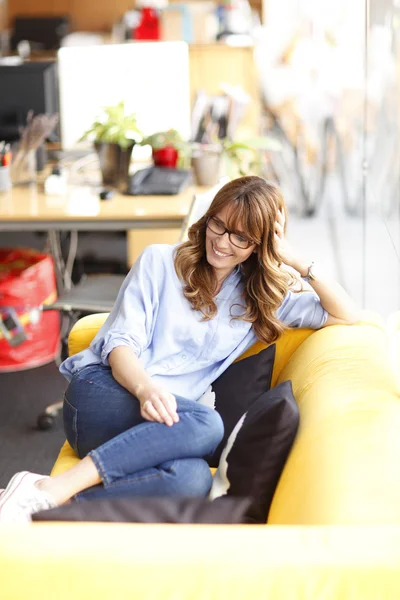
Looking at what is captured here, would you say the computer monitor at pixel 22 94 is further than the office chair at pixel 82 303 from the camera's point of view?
Yes


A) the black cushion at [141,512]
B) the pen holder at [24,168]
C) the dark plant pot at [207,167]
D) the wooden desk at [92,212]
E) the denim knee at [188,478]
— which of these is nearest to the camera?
the black cushion at [141,512]

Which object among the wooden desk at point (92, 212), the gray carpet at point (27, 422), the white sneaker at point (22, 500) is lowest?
the gray carpet at point (27, 422)

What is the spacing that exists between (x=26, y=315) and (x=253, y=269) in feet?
5.63

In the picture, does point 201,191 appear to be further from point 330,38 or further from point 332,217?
point 330,38

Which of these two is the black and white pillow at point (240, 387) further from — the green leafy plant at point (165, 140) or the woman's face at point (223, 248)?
the green leafy plant at point (165, 140)

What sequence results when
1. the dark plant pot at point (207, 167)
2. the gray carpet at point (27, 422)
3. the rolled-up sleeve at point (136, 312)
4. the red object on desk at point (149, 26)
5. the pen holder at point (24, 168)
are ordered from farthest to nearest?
the red object on desk at point (149, 26), the pen holder at point (24, 168), the dark plant pot at point (207, 167), the gray carpet at point (27, 422), the rolled-up sleeve at point (136, 312)

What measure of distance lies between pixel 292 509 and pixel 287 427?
0.71 feet

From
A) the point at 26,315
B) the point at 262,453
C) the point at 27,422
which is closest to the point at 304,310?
the point at 262,453

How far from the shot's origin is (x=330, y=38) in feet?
21.9

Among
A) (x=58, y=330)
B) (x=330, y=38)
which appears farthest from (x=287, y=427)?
(x=330, y=38)

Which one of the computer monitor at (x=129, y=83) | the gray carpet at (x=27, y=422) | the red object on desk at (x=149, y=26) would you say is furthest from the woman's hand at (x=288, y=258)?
the red object on desk at (x=149, y=26)

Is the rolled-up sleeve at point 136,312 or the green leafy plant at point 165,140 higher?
the green leafy plant at point 165,140

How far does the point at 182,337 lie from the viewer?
1987 millimetres

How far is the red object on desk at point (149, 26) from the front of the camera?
7.20 m
